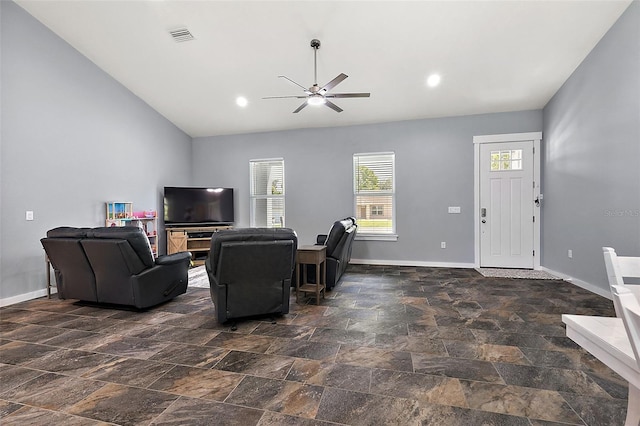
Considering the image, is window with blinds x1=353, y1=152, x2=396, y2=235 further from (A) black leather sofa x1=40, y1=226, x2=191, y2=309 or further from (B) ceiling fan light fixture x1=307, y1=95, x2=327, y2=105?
(A) black leather sofa x1=40, y1=226, x2=191, y2=309

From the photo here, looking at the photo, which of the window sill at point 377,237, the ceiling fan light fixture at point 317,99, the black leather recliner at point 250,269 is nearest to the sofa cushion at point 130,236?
the black leather recliner at point 250,269

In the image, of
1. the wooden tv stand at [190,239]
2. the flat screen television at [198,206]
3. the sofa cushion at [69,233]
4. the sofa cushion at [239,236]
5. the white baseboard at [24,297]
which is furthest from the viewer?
the flat screen television at [198,206]

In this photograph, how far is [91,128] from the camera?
438 centimetres

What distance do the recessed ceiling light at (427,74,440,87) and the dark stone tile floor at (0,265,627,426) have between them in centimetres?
338

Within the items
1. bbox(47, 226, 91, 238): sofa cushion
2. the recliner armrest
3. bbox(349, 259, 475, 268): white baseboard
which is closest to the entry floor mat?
bbox(349, 259, 475, 268): white baseboard

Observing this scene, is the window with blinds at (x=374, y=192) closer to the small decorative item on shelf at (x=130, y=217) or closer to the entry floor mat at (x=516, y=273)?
the entry floor mat at (x=516, y=273)

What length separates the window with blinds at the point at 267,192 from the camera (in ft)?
20.4

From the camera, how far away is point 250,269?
2.62 m

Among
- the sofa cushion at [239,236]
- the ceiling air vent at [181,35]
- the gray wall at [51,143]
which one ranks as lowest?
the sofa cushion at [239,236]

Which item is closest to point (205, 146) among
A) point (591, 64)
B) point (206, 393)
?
point (206, 393)

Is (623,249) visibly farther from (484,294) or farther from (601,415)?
(601,415)

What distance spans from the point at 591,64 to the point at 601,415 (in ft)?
14.1

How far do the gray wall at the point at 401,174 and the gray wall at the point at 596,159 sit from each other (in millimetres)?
951

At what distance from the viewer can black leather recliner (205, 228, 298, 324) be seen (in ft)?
8.33
